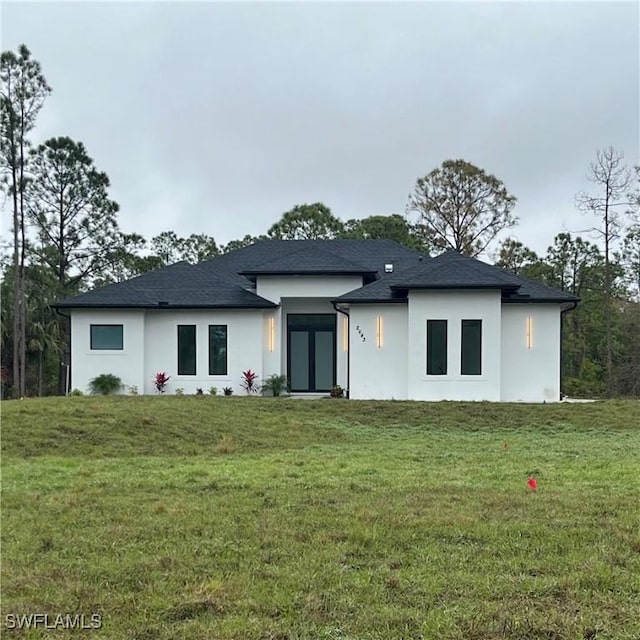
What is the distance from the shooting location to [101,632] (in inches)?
132

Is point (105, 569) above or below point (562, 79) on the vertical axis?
below

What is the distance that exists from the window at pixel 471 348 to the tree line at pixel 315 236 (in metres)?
12.2

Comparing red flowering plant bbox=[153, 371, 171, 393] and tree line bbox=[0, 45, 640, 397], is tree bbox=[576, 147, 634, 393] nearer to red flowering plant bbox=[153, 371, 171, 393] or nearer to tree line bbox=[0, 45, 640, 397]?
tree line bbox=[0, 45, 640, 397]

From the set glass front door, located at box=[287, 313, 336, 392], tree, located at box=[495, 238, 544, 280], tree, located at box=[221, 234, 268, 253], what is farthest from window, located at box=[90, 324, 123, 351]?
tree, located at box=[221, 234, 268, 253]

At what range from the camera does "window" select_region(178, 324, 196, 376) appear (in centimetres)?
1950

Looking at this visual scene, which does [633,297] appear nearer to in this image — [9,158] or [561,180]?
[561,180]

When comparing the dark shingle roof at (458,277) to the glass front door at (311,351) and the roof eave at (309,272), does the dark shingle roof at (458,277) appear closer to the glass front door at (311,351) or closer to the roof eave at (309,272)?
the roof eave at (309,272)

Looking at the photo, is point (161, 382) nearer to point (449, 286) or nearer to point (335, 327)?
point (335, 327)

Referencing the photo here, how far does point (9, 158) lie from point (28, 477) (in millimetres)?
23635

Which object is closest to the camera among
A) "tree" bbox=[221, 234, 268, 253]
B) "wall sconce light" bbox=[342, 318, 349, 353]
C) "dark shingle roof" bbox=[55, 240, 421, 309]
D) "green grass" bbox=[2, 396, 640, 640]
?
"green grass" bbox=[2, 396, 640, 640]

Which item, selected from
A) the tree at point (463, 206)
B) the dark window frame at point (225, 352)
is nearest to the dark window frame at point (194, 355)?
the dark window frame at point (225, 352)

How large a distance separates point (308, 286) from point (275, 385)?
319 cm

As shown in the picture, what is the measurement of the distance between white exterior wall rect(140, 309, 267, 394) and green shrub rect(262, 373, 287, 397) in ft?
1.14

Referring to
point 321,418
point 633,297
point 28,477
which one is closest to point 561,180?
point 633,297
